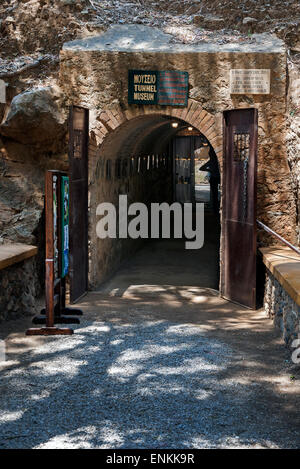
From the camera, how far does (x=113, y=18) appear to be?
9.15 m

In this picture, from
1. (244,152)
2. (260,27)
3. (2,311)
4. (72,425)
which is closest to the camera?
(72,425)

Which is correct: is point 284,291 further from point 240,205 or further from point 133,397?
point 133,397

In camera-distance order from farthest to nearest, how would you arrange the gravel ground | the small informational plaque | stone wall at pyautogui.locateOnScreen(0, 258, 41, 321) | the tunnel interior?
the tunnel interior < the small informational plaque < stone wall at pyautogui.locateOnScreen(0, 258, 41, 321) < the gravel ground

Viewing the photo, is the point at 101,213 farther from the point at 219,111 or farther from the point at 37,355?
the point at 37,355

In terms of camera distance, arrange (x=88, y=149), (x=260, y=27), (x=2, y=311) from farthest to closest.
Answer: (x=260, y=27), (x=88, y=149), (x=2, y=311)

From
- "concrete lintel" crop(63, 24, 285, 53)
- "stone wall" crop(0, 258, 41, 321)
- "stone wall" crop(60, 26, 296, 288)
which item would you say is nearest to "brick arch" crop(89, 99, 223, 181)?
"stone wall" crop(60, 26, 296, 288)

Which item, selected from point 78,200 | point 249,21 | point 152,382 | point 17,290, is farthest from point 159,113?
point 152,382

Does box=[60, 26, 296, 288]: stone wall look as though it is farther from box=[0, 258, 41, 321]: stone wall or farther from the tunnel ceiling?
box=[0, 258, 41, 321]: stone wall

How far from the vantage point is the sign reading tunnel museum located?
26.6ft

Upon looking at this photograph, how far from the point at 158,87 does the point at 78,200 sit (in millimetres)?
2007

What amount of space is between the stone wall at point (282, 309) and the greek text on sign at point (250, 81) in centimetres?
262

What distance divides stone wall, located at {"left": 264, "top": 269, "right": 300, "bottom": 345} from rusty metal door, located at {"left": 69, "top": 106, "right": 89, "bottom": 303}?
8.62ft
